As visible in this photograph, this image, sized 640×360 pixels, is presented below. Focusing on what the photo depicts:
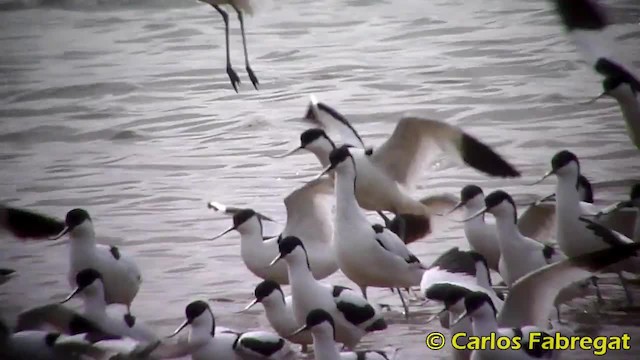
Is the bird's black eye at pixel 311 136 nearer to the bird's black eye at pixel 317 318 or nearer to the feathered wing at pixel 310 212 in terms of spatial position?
the feathered wing at pixel 310 212

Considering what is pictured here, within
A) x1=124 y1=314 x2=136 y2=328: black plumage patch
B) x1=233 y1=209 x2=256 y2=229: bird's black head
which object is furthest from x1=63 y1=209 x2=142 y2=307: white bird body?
x1=233 y1=209 x2=256 y2=229: bird's black head

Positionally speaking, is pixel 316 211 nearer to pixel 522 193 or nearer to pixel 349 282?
pixel 349 282

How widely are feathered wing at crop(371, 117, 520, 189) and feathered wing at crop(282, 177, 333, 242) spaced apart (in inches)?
16.7

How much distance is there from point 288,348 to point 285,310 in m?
0.23

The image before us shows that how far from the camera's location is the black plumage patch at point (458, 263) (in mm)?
5070

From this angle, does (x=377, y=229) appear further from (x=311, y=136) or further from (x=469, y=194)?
(x=311, y=136)

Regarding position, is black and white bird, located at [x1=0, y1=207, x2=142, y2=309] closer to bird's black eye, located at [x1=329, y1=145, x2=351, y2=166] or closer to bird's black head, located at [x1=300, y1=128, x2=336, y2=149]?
bird's black eye, located at [x1=329, y1=145, x2=351, y2=166]

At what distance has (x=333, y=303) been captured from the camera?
5.11 m

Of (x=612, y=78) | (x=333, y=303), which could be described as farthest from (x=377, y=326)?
(x=612, y=78)

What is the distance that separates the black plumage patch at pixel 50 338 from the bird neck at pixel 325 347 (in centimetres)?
94

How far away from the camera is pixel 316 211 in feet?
19.7

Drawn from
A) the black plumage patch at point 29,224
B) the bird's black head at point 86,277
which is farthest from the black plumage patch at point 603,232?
the black plumage patch at point 29,224

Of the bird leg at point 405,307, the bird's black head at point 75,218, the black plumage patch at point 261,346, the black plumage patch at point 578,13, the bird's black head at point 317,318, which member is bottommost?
the bird leg at point 405,307

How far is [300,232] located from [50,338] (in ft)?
4.47
